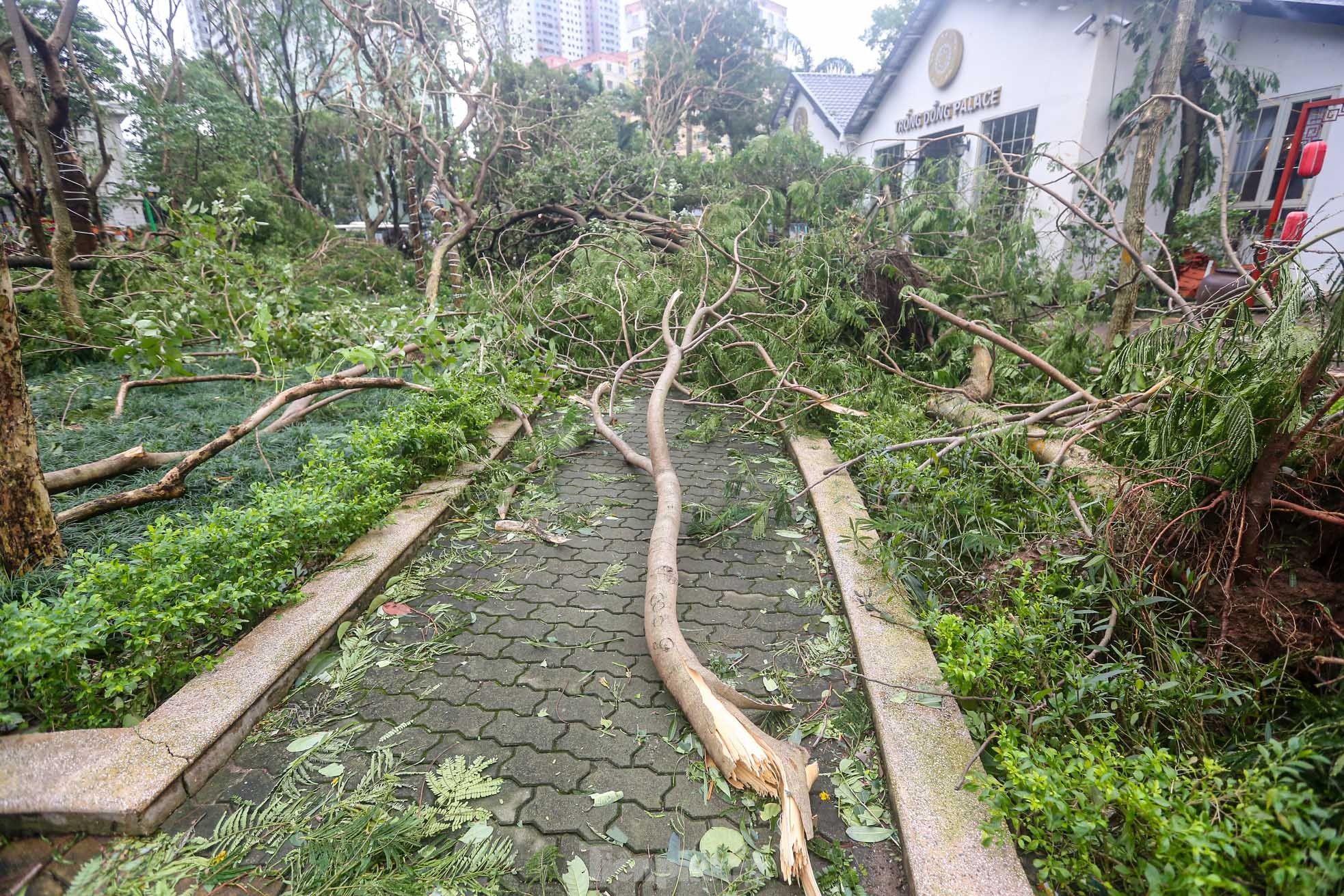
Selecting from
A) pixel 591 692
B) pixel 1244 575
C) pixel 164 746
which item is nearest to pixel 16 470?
pixel 164 746

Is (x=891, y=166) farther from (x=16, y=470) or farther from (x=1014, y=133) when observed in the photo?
(x=1014, y=133)

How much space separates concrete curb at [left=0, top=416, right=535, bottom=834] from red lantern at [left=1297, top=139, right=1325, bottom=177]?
9899 millimetres

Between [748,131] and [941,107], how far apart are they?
1599cm

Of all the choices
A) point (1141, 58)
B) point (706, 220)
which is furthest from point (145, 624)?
point (1141, 58)

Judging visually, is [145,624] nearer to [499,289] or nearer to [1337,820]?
[1337,820]

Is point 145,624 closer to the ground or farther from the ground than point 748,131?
closer to the ground

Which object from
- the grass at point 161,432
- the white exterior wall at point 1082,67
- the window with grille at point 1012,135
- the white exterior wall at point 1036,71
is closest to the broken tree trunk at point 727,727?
the grass at point 161,432

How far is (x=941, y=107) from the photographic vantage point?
43.0 feet

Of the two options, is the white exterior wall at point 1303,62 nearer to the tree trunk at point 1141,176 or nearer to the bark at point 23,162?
the tree trunk at point 1141,176

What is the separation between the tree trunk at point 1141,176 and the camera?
590cm

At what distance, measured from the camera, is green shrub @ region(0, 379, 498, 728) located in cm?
219

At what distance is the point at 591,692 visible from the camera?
8.87 ft

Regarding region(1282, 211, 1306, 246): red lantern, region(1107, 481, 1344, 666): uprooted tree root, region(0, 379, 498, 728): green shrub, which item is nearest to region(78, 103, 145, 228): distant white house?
region(0, 379, 498, 728): green shrub

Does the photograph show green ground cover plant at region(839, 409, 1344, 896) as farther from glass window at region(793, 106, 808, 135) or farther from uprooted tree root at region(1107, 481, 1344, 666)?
glass window at region(793, 106, 808, 135)
